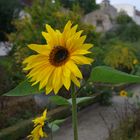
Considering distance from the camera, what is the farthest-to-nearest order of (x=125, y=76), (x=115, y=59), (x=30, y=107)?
(x=115, y=59) → (x=30, y=107) → (x=125, y=76)

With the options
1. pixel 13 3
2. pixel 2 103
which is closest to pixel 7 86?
pixel 2 103

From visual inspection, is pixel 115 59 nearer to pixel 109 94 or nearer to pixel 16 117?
pixel 109 94

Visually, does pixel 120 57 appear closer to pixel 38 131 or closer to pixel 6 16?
pixel 6 16

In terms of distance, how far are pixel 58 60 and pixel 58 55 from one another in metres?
0.02

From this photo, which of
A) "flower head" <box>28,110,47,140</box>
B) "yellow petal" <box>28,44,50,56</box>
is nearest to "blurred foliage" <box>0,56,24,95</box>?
"flower head" <box>28,110,47,140</box>

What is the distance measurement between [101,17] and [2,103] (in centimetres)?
4891

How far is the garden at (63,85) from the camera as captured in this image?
1197 mm

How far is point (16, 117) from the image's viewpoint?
800 centimetres

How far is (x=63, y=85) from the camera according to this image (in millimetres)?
1238

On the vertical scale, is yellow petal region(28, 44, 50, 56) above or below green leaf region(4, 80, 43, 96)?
above

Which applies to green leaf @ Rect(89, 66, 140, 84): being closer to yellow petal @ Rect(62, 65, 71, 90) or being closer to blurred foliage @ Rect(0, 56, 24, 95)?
yellow petal @ Rect(62, 65, 71, 90)

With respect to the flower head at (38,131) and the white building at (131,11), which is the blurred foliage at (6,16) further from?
the white building at (131,11)

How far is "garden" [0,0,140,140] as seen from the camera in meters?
1.20

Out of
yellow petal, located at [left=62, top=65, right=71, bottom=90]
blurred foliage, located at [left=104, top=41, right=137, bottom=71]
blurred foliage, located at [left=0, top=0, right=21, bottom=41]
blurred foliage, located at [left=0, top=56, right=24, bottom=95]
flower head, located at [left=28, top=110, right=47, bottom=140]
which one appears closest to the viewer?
yellow petal, located at [left=62, top=65, right=71, bottom=90]
